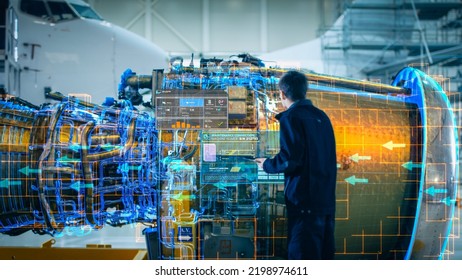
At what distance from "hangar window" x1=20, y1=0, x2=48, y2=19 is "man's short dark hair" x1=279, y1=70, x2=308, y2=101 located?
2.73 m

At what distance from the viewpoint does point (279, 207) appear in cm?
234

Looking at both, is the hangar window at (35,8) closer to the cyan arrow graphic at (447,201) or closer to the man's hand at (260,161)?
the man's hand at (260,161)

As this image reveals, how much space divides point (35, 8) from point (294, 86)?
2.84 metres

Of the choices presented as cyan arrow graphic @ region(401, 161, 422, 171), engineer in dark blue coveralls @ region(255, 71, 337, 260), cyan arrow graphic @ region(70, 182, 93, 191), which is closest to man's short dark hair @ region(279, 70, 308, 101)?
engineer in dark blue coveralls @ region(255, 71, 337, 260)

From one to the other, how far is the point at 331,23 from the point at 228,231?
2141mm

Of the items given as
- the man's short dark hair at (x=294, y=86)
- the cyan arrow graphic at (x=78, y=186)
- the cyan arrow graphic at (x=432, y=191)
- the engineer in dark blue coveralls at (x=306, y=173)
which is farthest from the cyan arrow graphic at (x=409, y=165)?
the cyan arrow graphic at (x=78, y=186)

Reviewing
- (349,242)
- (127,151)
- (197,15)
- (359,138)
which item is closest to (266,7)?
(197,15)

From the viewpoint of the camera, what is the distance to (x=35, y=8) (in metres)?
4.03

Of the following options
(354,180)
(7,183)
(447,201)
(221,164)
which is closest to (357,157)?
(354,180)

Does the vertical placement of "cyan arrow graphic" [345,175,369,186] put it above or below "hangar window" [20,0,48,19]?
below

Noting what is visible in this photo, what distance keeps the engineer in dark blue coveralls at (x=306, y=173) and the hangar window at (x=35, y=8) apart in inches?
111

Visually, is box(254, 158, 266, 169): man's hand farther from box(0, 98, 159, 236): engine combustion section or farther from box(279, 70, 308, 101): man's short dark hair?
box(0, 98, 159, 236): engine combustion section

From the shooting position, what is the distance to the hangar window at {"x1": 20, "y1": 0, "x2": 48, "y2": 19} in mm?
3988

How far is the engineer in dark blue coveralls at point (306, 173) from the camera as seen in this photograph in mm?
2113
